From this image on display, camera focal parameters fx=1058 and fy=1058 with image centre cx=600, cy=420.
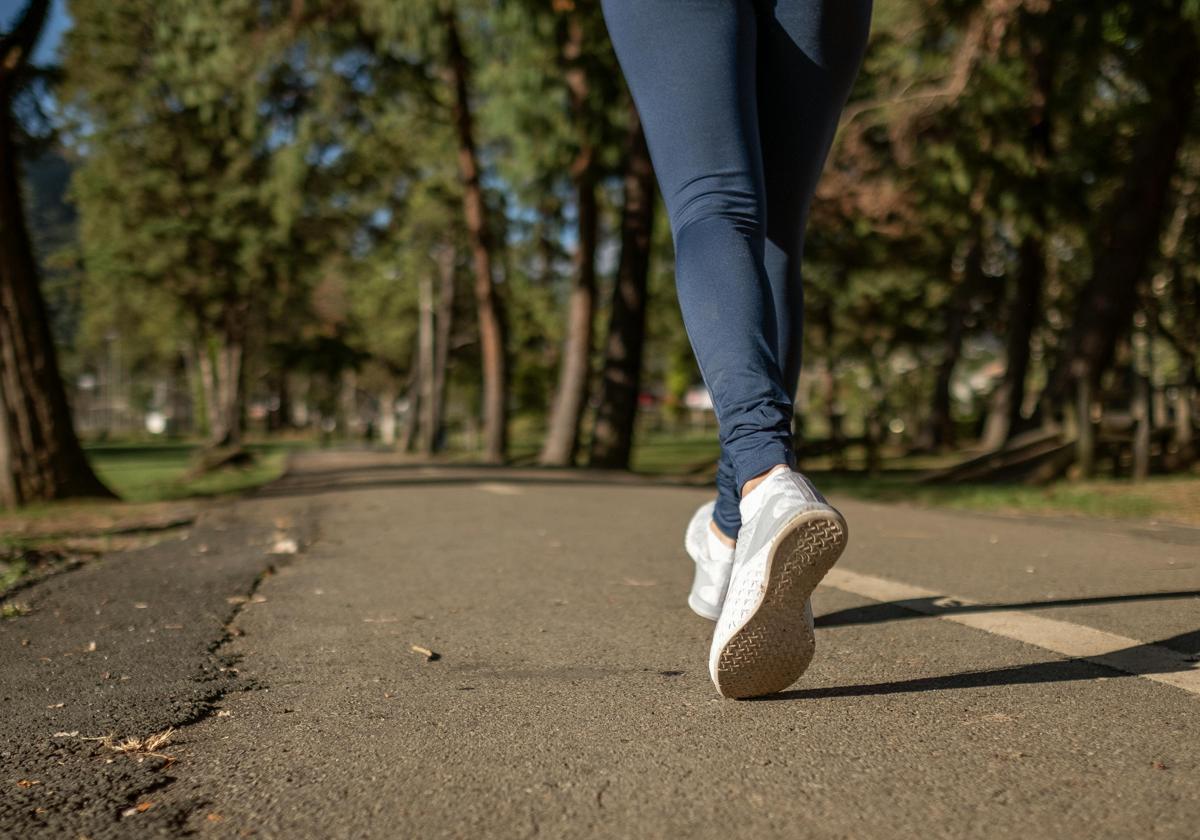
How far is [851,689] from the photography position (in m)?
2.09

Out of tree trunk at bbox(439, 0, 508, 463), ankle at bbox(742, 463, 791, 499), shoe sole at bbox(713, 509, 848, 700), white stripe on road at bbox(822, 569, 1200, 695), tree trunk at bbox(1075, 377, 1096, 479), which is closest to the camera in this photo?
shoe sole at bbox(713, 509, 848, 700)

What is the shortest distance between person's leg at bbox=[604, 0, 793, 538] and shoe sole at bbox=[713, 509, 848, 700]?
306 mm

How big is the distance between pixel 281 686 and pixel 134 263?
1217 inches

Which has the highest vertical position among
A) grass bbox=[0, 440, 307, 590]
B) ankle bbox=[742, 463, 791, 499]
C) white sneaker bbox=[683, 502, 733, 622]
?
ankle bbox=[742, 463, 791, 499]

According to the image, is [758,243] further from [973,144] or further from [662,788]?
[973,144]

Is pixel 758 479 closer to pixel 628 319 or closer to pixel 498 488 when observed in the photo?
pixel 498 488

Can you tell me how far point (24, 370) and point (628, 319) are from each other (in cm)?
912

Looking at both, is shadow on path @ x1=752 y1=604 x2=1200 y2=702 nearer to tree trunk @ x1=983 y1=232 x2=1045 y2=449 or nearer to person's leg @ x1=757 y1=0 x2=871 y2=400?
Result: person's leg @ x1=757 y1=0 x2=871 y2=400

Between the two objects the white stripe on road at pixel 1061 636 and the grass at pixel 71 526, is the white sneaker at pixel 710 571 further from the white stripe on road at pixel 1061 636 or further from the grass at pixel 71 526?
the grass at pixel 71 526

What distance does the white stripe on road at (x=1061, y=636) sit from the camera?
2145 millimetres

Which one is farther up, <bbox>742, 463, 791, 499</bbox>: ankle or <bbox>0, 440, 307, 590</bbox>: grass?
<bbox>742, 463, 791, 499</bbox>: ankle

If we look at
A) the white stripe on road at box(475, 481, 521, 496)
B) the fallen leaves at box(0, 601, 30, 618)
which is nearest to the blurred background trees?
the white stripe on road at box(475, 481, 521, 496)

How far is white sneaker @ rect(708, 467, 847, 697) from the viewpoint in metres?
1.84

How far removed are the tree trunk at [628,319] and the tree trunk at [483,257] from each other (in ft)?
18.7
